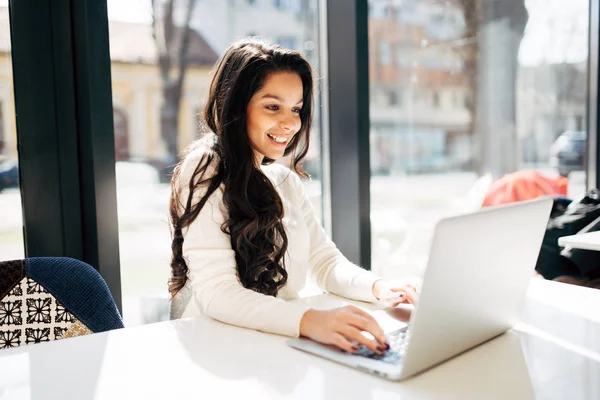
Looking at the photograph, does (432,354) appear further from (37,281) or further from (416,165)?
(416,165)

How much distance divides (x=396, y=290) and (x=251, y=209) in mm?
397

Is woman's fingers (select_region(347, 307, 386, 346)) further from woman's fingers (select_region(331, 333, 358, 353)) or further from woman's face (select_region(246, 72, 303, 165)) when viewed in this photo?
woman's face (select_region(246, 72, 303, 165))

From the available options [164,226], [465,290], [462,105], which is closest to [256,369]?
[465,290]

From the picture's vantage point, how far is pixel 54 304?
1.29 metres

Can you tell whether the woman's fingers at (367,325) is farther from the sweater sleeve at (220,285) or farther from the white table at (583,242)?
the white table at (583,242)

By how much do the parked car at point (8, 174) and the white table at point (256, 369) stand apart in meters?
0.81

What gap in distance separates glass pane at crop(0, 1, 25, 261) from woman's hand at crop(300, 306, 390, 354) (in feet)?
3.54

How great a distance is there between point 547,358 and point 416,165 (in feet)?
5.91

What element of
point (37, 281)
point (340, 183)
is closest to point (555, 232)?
point (340, 183)

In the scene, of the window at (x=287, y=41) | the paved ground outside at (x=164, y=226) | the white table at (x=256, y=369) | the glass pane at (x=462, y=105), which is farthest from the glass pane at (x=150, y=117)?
the white table at (x=256, y=369)

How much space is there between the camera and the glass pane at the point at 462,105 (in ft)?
8.29

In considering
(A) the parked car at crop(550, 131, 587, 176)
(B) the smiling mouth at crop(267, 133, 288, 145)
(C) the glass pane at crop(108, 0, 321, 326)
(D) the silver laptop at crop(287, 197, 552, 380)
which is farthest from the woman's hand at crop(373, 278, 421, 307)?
(A) the parked car at crop(550, 131, 587, 176)

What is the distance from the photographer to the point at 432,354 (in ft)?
2.79

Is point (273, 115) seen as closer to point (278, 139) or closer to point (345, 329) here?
point (278, 139)
